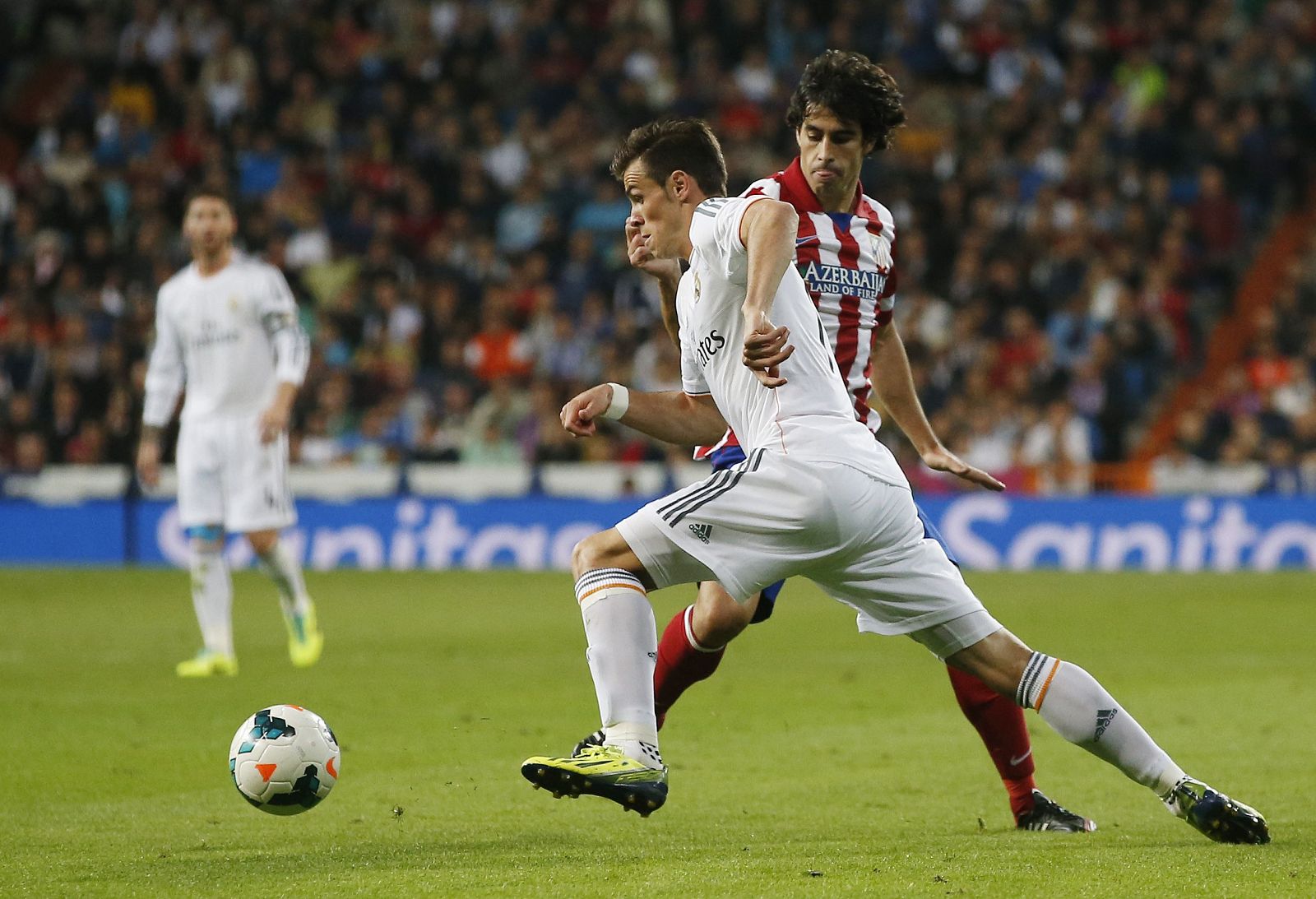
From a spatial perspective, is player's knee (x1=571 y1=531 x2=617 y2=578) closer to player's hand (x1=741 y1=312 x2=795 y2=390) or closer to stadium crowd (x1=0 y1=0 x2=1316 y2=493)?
player's hand (x1=741 y1=312 x2=795 y2=390)

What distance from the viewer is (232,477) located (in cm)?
983

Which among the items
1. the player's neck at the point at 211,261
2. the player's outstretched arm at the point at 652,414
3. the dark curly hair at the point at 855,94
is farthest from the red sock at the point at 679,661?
the player's neck at the point at 211,261

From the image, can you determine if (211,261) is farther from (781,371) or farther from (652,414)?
(781,371)

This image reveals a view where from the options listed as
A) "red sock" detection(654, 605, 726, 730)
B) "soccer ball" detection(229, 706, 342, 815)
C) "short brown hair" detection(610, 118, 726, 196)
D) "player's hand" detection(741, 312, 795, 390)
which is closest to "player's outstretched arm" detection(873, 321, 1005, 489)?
"red sock" detection(654, 605, 726, 730)

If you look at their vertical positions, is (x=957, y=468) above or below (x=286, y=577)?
above

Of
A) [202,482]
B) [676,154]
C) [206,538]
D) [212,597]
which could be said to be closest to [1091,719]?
[676,154]

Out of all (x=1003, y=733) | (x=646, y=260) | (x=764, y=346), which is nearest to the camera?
(x=764, y=346)

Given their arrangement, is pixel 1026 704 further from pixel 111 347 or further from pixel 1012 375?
pixel 111 347

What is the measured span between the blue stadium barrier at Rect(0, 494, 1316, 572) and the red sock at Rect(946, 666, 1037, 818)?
11158 mm

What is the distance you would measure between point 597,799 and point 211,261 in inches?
188

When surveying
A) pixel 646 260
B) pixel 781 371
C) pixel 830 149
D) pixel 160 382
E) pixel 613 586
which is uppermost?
pixel 830 149

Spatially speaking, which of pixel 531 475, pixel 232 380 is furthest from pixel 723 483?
pixel 531 475

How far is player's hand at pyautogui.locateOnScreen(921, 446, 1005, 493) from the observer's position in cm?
543

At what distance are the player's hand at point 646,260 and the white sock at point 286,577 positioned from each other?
15.8 ft
